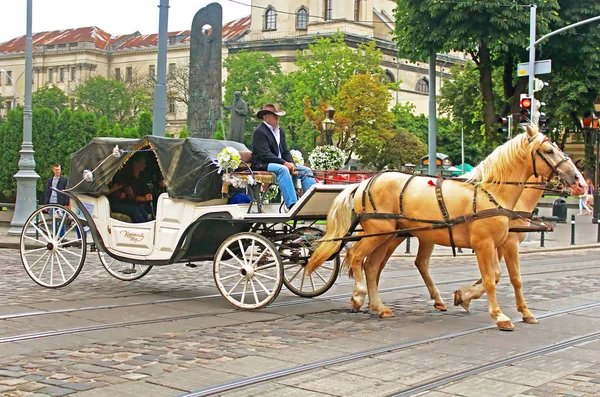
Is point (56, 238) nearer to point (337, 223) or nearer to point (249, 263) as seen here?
point (249, 263)

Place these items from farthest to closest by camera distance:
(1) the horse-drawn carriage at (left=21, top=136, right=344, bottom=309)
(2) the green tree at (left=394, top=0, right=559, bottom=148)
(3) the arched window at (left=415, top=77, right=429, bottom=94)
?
(3) the arched window at (left=415, top=77, right=429, bottom=94)
(2) the green tree at (left=394, top=0, right=559, bottom=148)
(1) the horse-drawn carriage at (left=21, top=136, right=344, bottom=309)

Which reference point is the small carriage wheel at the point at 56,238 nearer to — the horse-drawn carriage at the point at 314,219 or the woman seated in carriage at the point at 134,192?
the horse-drawn carriage at the point at 314,219

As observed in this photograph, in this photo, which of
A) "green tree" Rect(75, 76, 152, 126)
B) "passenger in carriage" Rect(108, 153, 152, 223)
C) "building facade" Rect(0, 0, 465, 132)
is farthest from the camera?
"building facade" Rect(0, 0, 465, 132)

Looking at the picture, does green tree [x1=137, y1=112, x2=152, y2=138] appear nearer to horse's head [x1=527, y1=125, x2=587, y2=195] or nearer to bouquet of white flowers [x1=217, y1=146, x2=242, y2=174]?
bouquet of white flowers [x1=217, y1=146, x2=242, y2=174]

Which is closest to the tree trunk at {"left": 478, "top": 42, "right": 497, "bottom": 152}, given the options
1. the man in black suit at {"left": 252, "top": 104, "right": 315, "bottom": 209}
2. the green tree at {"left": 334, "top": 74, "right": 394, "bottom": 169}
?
the man in black suit at {"left": 252, "top": 104, "right": 315, "bottom": 209}

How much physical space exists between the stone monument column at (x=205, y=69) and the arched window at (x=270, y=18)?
3143 inches

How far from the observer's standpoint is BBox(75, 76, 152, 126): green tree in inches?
3580

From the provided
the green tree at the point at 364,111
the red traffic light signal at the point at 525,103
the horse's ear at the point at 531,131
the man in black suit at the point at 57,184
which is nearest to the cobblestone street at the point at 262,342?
the horse's ear at the point at 531,131

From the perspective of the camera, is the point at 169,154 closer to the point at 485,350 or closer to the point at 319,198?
the point at 319,198

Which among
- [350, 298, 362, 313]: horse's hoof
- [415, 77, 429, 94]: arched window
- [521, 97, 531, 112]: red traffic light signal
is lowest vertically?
[350, 298, 362, 313]: horse's hoof

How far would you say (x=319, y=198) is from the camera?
1144cm

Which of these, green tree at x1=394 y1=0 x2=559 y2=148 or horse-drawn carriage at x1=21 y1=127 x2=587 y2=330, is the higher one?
green tree at x1=394 y1=0 x2=559 y2=148

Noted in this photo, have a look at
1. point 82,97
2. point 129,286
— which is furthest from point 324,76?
point 129,286

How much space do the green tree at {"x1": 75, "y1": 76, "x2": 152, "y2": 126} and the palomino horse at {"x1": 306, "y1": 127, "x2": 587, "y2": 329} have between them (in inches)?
3201
